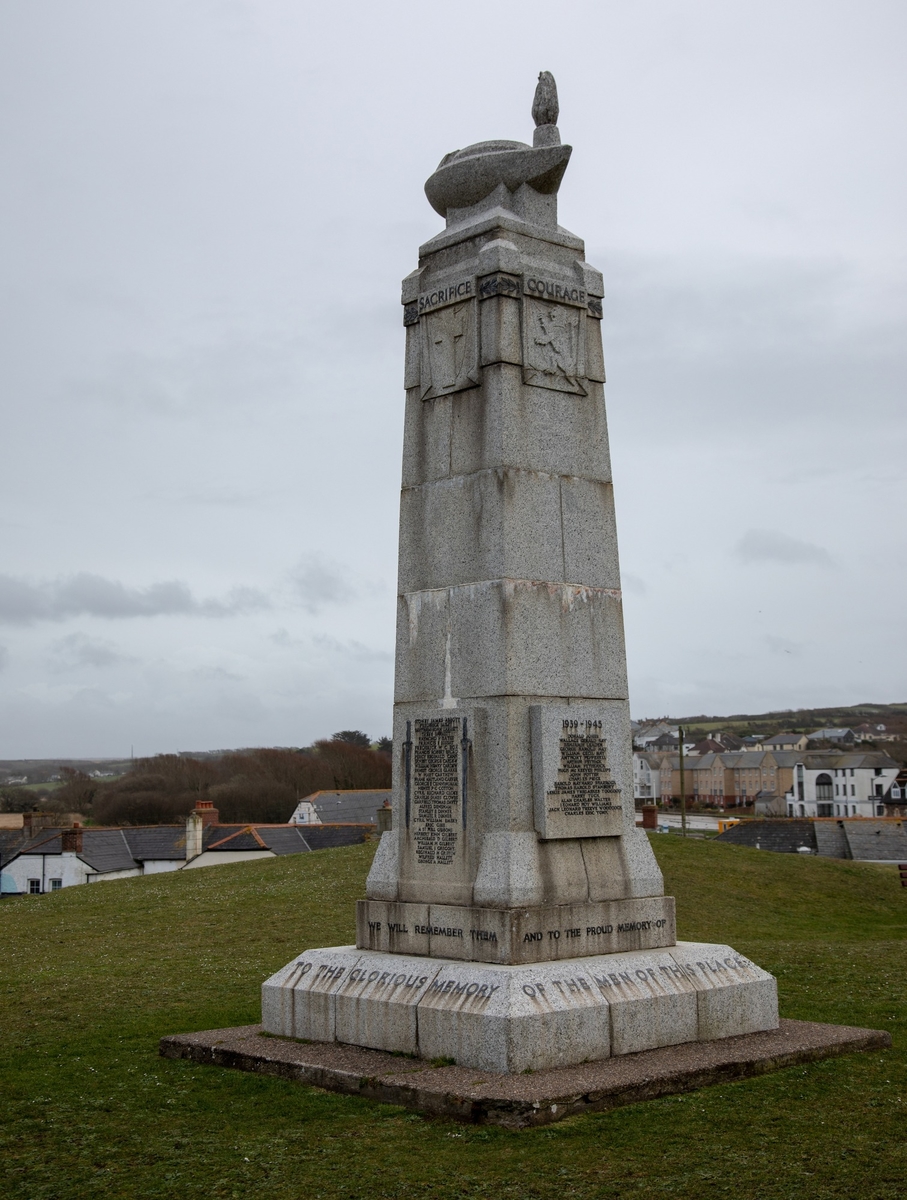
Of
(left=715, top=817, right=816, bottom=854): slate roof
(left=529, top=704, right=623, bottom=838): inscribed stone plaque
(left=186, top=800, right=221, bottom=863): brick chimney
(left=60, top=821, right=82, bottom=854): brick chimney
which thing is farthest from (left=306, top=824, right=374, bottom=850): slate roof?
(left=529, top=704, right=623, bottom=838): inscribed stone plaque

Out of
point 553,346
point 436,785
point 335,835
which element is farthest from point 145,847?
point 553,346

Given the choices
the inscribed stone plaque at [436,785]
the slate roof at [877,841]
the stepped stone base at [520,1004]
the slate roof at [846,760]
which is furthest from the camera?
the slate roof at [846,760]

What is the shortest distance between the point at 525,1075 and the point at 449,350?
5.52 m

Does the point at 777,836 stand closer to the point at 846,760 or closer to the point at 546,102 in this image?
the point at 546,102

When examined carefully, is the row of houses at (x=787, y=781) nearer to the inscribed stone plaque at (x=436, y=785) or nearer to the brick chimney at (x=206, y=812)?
the brick chimney at (x=206, y=812)

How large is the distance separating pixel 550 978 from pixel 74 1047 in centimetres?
436

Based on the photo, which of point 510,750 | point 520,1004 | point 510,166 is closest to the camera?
point 520,1004

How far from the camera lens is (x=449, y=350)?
1023 cm

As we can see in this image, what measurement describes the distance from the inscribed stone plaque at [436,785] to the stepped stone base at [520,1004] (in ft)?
2.78

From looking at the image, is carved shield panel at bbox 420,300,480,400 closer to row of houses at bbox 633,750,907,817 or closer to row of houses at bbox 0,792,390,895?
row of houses at bbox 0,792,390,895

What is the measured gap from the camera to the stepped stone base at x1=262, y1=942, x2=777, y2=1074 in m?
8.11

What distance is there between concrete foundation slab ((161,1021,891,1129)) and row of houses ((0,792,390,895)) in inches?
1312

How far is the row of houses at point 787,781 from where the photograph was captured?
108938mm

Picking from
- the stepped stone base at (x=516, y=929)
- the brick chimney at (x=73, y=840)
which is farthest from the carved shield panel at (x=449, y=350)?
the brick chimney at (x=73, y=840)
